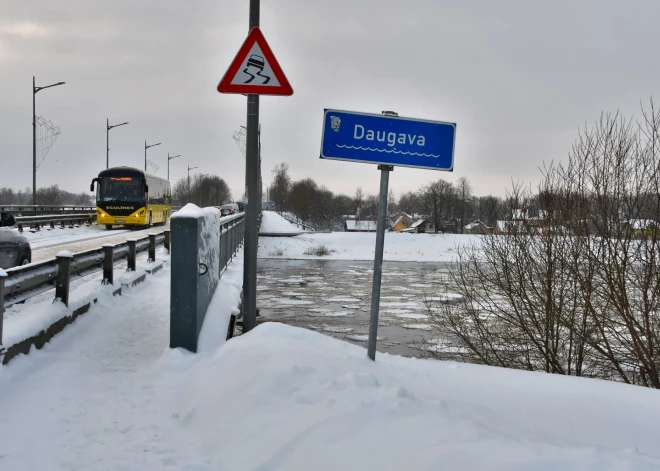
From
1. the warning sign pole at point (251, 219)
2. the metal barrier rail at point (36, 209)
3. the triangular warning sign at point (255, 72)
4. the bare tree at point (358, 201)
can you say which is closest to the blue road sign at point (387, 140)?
the triangular warning sign at point (255, 72)

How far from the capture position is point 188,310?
219 inches

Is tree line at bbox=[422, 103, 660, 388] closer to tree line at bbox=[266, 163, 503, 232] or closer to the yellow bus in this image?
the yellow bus

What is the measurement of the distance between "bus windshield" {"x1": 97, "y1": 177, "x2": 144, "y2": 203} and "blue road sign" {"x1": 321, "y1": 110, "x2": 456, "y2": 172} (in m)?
28.2

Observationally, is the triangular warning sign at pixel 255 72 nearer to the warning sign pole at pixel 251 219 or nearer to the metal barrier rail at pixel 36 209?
the warning sign pole at pixel 251 219

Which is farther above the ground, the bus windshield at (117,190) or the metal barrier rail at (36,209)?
the bus windshield at (117,190)

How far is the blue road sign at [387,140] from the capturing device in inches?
181

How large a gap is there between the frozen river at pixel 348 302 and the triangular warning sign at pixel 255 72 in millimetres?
7197

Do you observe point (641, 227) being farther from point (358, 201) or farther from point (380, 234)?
point (358, 201)

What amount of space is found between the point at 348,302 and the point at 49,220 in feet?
61.4

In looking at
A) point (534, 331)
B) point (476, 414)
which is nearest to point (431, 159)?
point (476, 414)

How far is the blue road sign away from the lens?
181 inches

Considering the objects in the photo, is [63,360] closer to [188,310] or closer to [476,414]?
[188,310]

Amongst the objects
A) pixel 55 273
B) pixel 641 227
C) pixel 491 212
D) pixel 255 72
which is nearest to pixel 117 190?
pixel 491 212

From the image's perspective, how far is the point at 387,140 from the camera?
463 centimetres
